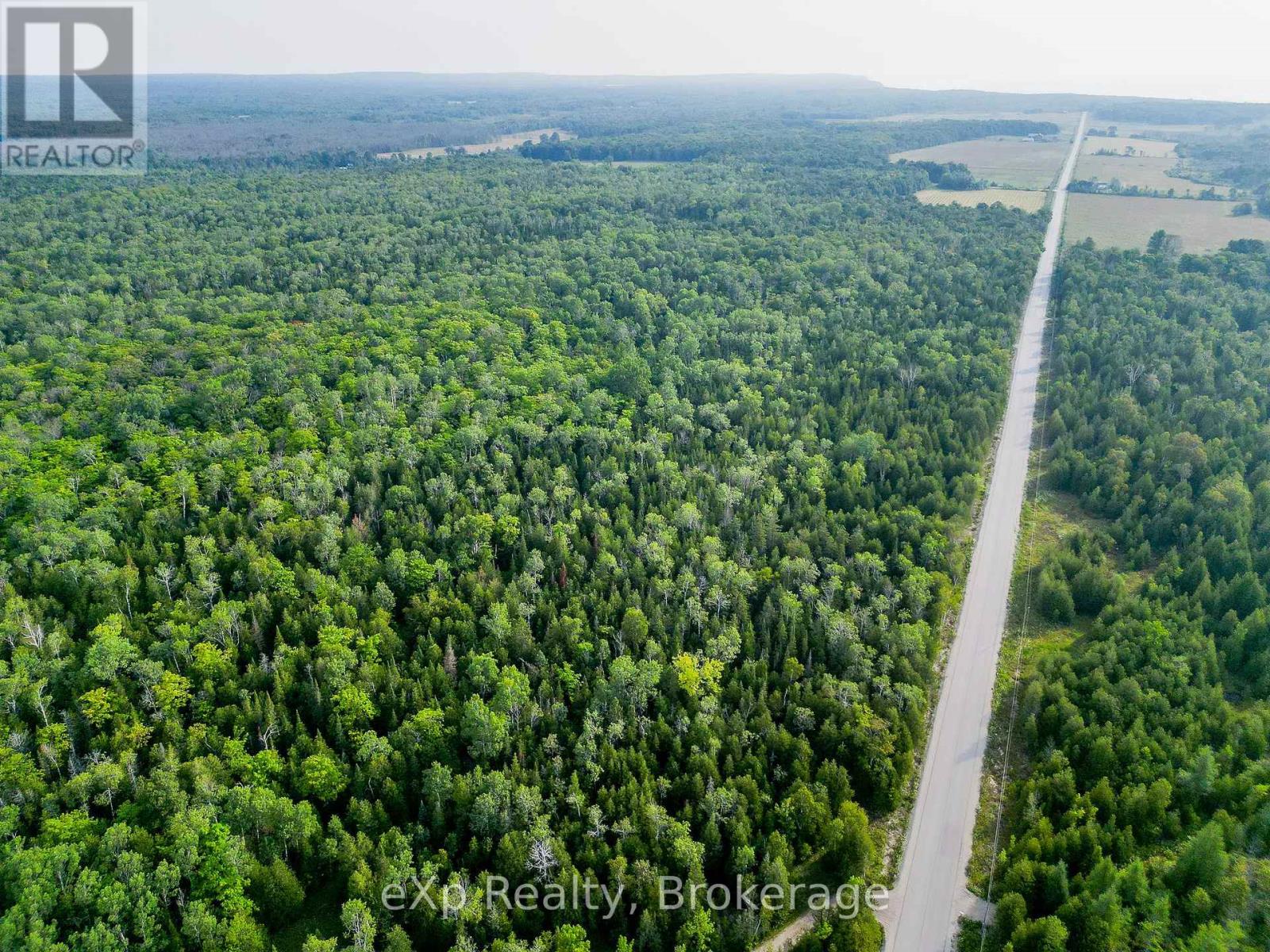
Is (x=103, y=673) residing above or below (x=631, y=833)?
above

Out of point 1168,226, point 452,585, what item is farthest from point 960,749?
point 1168,226

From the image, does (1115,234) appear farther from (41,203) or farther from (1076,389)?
(41,203)

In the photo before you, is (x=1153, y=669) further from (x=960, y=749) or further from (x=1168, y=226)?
(x=1168, y=226)

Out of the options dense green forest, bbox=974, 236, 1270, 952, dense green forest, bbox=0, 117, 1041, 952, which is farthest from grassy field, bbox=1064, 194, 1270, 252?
dense green forest, bbox=974, 236, 1270, 952

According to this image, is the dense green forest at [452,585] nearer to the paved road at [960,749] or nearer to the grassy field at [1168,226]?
the paved road at [960,749]

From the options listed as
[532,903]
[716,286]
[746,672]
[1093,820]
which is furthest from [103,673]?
[716,286]
